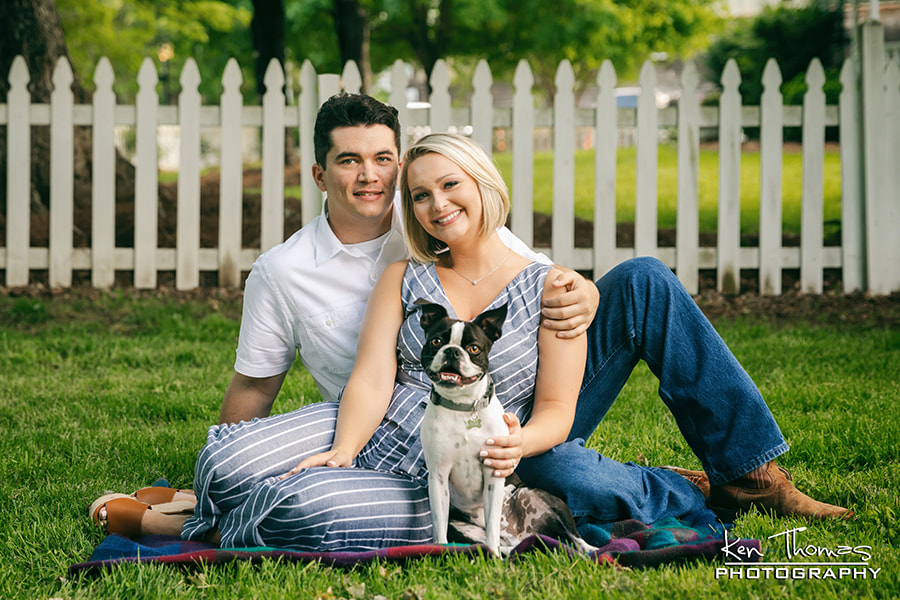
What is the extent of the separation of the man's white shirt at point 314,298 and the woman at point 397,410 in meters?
0.28

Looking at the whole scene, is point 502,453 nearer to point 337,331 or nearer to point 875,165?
point 337,331

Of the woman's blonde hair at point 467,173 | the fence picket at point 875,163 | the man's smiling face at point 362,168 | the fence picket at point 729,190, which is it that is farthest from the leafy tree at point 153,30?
the woman's blonde hair at point 467,173

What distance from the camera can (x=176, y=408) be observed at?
4473 millimetres

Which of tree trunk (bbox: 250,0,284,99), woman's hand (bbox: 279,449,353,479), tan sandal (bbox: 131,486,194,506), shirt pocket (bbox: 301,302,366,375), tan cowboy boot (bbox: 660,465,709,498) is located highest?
tree trunk (bbox: 250,0,284,99)

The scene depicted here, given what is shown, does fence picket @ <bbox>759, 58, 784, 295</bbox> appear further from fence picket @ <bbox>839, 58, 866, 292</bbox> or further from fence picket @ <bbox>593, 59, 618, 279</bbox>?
fence picket @ <bbox>593, 59, 618, 279</bbox>

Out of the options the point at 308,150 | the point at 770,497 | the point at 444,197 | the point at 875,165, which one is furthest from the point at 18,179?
the point at 875,165

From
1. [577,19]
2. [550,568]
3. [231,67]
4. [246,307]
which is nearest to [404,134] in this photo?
[231,67]

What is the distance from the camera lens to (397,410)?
288 centimetres

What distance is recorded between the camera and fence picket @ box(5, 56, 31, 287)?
22.6ft

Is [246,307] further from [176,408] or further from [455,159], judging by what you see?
Result: [176,408]

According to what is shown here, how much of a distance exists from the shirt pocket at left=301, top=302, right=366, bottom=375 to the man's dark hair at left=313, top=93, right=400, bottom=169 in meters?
0.57

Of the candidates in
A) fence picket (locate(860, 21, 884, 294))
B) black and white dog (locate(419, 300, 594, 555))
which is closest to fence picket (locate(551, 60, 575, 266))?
fence picket (locate(860, 21, 884, 294))

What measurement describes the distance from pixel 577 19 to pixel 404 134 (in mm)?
17111

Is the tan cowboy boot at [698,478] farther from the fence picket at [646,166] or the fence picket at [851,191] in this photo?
the fence picket at [851,191]
